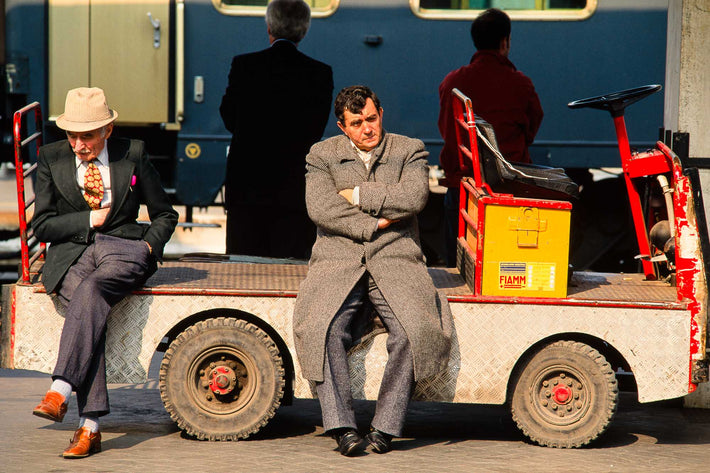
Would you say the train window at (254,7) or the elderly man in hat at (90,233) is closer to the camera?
the elderly man in hat at (90,233)

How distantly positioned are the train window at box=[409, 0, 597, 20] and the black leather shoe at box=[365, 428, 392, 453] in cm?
431

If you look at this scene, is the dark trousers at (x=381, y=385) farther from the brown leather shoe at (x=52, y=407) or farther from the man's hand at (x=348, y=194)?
the brown leather shoe at (x=52, y=407)

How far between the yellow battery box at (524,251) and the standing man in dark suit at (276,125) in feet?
5.81

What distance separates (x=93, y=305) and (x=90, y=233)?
423 millimetres

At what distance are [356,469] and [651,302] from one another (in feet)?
5.08

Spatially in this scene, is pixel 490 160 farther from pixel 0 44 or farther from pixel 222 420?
pixel 0 44

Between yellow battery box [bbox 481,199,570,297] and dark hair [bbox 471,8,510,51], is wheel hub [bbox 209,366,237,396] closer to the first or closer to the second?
yellow battery box [bbox 481,199,570,297]

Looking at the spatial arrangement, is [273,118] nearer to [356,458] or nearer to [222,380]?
[222,380]

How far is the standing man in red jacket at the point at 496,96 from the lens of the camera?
618 cm

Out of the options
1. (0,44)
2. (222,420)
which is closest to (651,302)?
(222,420)

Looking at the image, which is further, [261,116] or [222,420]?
[261,116]

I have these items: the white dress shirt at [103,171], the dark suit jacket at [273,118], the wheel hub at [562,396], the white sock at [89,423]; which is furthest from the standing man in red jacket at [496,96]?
the white sock at [89,423]

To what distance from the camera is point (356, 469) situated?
454cm

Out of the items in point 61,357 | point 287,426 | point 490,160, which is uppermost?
point 490,160
